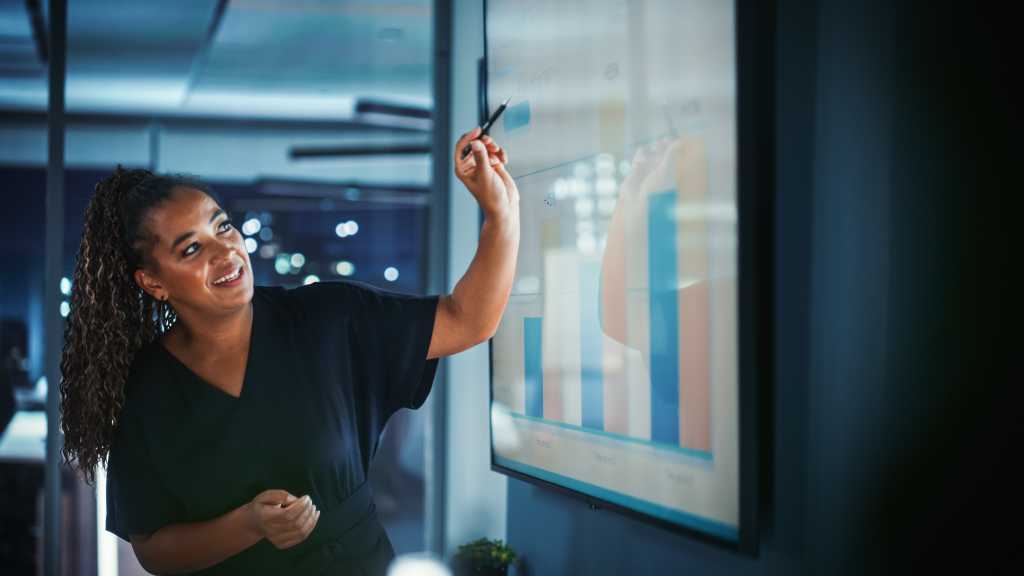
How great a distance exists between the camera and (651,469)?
1.36 metres

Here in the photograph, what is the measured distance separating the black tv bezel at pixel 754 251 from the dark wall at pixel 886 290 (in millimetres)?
30

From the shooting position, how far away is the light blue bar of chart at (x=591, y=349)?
153 centimetres

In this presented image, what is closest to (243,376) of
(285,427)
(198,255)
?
(285,427)

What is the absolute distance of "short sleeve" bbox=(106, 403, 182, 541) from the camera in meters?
1.45

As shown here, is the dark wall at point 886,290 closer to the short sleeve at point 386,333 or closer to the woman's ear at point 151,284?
the short sleeve at point 386,333

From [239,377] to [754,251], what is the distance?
3.07ft

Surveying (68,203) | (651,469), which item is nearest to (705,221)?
(651,469)

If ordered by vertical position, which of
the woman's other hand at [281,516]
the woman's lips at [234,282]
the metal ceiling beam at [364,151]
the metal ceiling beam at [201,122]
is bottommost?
the woman's other hand at [281,516]

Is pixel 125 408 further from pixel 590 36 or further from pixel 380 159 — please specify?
pixel 380 159

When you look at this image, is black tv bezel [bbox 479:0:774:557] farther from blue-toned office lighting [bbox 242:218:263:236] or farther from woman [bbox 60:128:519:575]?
blue-toned office lighting [bbox 242:218:263:236]

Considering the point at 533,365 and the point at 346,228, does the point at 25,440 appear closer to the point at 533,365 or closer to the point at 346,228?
the point at 533,365

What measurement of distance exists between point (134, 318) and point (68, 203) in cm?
568

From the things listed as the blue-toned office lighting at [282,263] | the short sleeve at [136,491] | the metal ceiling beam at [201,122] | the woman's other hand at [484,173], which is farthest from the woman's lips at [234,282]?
the blue-toned office lighting at [282,263]

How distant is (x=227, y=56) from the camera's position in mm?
5277
